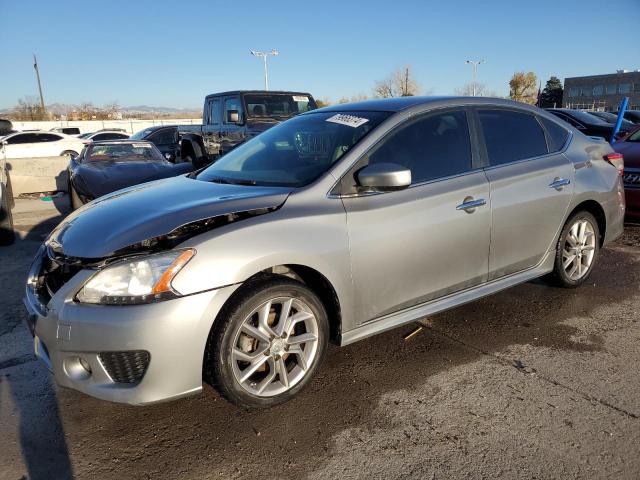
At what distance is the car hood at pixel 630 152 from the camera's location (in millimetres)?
6473

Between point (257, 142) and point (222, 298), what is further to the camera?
point (257, 142)

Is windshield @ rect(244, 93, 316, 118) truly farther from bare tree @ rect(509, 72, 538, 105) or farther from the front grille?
bare tree @ rect(509, 72, 538, 105)

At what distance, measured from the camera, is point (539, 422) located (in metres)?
2.54

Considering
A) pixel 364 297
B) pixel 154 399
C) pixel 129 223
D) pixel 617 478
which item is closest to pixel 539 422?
pixel 617 478

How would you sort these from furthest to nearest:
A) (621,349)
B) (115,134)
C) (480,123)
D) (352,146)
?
(115,134) → (480,123) → (621,349) → (352,146)

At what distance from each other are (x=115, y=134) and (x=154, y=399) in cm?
1952

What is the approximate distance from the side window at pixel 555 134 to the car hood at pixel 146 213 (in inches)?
96.2

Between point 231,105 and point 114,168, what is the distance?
367cm

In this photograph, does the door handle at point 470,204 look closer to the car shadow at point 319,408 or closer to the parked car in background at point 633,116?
the car shadow at point 319,408

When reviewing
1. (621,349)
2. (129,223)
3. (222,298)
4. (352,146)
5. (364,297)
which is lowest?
(621,349)

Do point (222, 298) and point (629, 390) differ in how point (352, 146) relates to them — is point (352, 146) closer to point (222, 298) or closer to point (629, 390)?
point (222, 298)

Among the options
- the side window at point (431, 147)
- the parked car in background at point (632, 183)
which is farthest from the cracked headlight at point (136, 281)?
the parked car in background at point (632, 183)

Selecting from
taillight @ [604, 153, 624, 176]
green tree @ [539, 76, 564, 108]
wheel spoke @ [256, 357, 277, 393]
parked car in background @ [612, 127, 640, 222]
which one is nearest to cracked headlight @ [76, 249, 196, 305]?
wheel spoke @ [256, 357, 277, 393]

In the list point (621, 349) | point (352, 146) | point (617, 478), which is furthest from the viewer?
point (621, 349)
